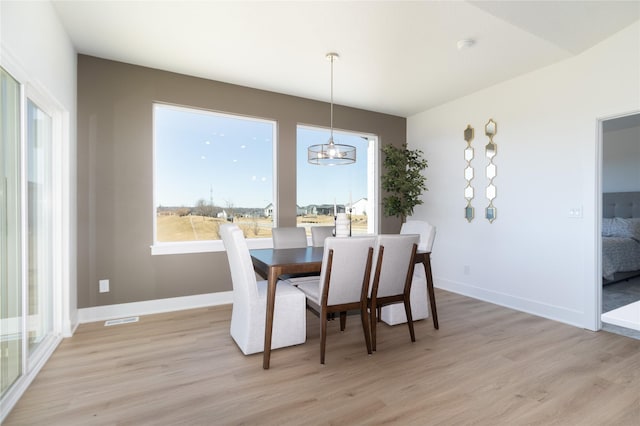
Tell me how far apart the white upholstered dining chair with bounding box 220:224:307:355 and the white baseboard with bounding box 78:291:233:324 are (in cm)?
122

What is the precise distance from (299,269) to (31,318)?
6.37 feet

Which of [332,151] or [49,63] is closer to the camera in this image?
[49,63]

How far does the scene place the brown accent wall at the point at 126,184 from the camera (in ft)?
10.8

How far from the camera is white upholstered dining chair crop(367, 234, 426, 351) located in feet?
8.59

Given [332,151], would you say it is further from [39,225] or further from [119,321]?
[119,321]

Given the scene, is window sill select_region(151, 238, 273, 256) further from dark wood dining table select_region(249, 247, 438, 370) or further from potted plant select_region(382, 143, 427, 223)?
potted plant select_region(382, 143, 427, 223)

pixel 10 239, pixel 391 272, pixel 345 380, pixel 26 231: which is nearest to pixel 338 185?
pixel 391 272

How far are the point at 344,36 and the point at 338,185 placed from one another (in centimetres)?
246

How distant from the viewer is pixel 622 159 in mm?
5531

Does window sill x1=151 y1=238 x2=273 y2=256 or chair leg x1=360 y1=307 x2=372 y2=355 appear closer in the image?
chair leg x1=360 y1=307 x2=372 y2=355

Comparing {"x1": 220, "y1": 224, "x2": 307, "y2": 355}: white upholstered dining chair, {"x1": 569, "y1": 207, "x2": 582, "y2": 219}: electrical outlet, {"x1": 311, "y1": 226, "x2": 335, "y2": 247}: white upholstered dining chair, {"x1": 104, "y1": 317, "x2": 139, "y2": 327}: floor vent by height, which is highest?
{"x1": 569, "y1": 207, "x2": 582, "y2": 219}: electrical outlet

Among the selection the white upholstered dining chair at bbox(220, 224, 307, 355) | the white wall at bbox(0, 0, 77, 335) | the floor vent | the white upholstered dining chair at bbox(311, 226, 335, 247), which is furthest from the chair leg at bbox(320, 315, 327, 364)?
the white wall at bbox(0, 0, 77, 335)

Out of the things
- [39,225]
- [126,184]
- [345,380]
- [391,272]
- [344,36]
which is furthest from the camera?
[126,184]

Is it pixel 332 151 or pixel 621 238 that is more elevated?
pixel 332 151
